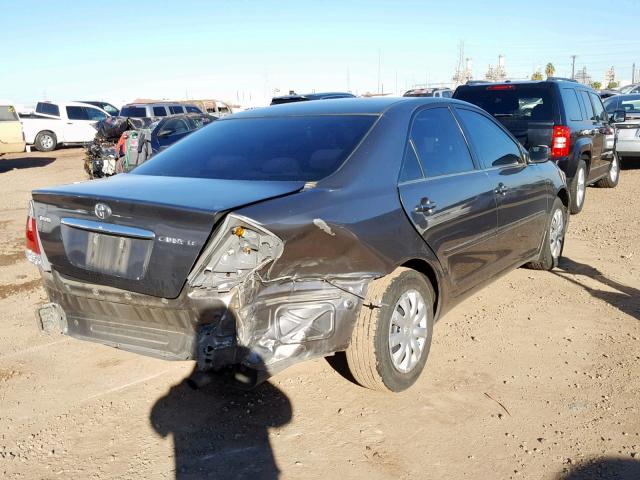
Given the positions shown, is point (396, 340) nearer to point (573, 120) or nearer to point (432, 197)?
point (432, 197)

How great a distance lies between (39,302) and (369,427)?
347 centimetres

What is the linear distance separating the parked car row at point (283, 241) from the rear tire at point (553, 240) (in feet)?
4.84

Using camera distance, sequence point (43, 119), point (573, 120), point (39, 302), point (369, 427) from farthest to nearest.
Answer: point (43, 119) → point (573, 120) → point (39, 302) → point (369, 427)

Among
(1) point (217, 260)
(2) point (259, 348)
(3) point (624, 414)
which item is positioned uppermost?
(1) point (217, 260)

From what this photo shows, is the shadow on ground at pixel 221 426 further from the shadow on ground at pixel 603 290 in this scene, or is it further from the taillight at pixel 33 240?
the shadow on ground at pixel 603 290

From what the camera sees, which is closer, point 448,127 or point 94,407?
point 94,407

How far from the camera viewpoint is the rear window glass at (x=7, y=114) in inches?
720

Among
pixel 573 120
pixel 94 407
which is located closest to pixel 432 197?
pixel 94 407

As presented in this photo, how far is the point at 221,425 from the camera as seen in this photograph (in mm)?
3281

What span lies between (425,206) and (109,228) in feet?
5.94

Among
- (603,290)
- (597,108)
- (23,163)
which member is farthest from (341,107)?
(23,163)

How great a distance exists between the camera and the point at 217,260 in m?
2.73

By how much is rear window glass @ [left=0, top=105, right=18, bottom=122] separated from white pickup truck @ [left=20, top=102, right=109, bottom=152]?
15.3ft

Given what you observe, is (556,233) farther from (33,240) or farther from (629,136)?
(629,136)
